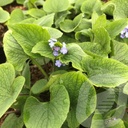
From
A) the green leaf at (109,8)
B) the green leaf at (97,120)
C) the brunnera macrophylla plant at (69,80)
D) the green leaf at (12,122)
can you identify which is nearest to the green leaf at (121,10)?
the green leaf at (109,8)

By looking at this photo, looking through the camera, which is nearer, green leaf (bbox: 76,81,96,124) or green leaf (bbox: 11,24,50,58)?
green leaf (bbox: 76,81,96,124)

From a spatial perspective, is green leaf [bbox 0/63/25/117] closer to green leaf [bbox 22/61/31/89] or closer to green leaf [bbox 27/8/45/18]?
green leaf [bbox 22/61/31/89]

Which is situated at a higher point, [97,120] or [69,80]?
[69,80]

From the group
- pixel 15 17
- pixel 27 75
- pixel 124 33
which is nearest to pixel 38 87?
pixel 27 75

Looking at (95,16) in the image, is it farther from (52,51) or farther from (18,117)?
(18,117)

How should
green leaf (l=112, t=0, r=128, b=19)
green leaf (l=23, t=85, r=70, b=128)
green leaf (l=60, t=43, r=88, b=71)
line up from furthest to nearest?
green leaf (l=112, t=0, r=128, b=19), green leaf (l=60, t=43, r=88, b=71), green leaf (l=23, t=85, r=70, b=128)

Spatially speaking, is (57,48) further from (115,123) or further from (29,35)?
(115,123)

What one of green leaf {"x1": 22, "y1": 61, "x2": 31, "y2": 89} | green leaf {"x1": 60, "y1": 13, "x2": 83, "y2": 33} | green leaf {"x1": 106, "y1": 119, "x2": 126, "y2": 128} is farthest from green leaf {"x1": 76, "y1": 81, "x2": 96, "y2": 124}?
green leaf {"x1": 60, "y1": 13, "x2": 83, "y2": 33}

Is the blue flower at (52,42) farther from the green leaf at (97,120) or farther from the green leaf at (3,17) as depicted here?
the green leaf at (3,17)
